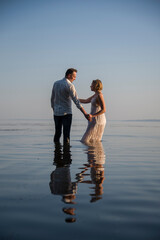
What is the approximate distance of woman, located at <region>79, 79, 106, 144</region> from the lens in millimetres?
8039

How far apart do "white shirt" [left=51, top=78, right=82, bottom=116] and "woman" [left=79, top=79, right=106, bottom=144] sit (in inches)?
44.6

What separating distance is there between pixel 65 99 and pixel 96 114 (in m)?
1.38

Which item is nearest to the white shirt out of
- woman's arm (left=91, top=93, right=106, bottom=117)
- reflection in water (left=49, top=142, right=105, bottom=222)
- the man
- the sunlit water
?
the man

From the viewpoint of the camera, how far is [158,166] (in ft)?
12.9

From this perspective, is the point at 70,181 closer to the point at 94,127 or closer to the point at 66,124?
the point at 66,124

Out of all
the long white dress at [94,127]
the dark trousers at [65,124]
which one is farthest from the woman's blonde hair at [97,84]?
the dark trousers at [65,124]

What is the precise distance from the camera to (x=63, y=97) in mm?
7129

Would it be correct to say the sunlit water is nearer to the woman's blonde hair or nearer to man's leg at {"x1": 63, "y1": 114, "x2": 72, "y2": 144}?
man's leg at {"x1": 63, "y1": 114, "x2": 72, "y2": 144}

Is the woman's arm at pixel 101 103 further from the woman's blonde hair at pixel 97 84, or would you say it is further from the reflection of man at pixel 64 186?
the reflection of man at pixel 64 186

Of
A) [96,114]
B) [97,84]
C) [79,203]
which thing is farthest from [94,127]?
[79,203]

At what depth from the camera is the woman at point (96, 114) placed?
804 cm

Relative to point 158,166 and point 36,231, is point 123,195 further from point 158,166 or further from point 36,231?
point 158,166

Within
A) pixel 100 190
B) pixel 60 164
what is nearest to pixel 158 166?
pixel 60 164

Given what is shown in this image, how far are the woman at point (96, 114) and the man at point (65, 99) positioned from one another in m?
1.00
